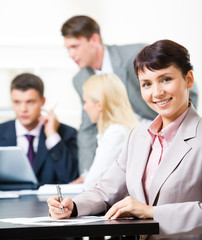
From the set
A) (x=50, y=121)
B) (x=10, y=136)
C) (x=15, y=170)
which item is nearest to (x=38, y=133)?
(x=50, y=121)

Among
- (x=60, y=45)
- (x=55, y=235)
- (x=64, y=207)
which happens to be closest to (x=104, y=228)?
(x=55, y=235)

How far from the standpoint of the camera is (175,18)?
455cm

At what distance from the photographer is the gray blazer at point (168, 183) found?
5.13 ft

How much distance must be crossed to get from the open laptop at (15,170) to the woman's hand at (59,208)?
1.50m

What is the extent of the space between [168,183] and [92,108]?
284 cm

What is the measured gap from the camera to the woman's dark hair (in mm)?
1704

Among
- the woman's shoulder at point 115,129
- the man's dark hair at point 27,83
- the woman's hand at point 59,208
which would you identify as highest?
the man's dark hair at point 27,83

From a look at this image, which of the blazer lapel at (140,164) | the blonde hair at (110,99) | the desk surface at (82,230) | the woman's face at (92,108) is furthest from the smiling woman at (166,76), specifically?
the woman's face at (92,108)

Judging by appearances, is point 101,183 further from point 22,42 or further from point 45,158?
point 22,42

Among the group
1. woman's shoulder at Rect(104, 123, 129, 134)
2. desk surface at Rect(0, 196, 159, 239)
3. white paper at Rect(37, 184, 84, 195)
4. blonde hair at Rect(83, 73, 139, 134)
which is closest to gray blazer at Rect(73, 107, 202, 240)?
desk surface at Rect(0, 196, 159, 239)

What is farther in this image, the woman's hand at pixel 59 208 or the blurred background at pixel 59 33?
the blurred background at pixel 59 33

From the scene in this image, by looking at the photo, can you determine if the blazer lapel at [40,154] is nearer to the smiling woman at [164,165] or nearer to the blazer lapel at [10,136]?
the blazer lapel at [10,136]

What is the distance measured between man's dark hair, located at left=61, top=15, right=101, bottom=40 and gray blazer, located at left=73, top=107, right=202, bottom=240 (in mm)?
2817

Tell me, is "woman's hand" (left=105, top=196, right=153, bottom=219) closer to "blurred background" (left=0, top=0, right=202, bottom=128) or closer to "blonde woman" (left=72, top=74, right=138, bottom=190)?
"blonde woman" (left=72, top=74, right=138, bottom=190)
